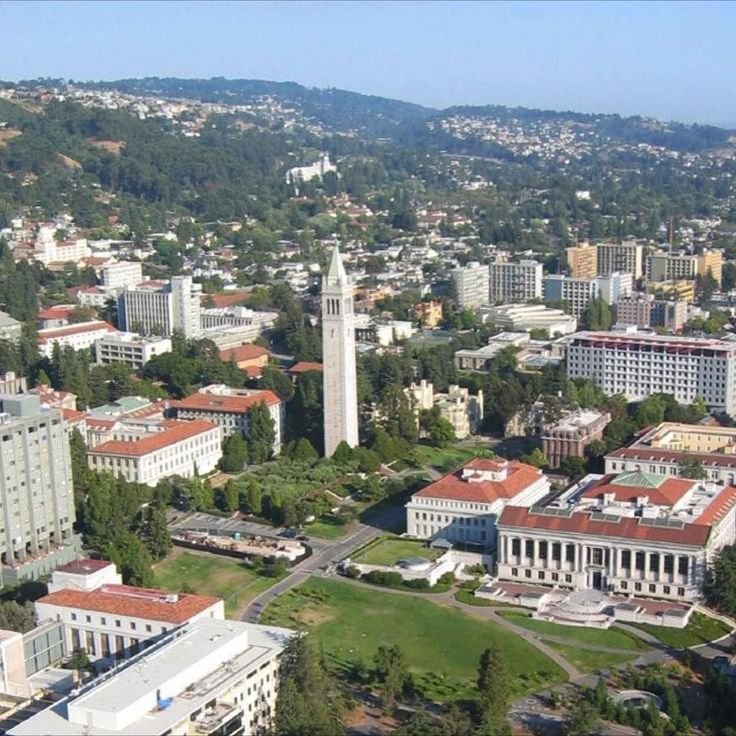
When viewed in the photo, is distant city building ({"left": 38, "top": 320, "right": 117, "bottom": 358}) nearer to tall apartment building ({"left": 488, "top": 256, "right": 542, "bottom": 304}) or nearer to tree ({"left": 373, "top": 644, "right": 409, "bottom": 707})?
tall apartment building ({"left": 488, "top": 256, "right": 542, "bottom": 304})

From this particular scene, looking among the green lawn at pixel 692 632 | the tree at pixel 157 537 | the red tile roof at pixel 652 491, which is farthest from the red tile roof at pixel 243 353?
the green lawn at pixel 692 632

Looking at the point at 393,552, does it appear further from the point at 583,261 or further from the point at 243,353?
the point at 583,261

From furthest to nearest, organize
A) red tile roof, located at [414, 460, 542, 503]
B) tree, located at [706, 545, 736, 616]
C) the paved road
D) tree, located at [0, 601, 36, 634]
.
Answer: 1. red tile roof, located at [414, 460, 542, 503]
2. the paved road
3. tree, located at [706, 545, 736, 616]
4. tree, located at [0, 601, 36, 634]

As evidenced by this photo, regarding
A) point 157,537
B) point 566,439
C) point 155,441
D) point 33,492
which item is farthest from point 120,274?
point 33,492

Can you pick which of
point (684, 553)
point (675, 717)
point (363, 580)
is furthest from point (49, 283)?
point (675, 717)

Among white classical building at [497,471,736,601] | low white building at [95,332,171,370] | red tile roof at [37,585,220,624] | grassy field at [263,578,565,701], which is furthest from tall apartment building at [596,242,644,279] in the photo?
red tile roof at [37,585,220,624]

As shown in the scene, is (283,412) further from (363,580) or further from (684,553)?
(684,553)

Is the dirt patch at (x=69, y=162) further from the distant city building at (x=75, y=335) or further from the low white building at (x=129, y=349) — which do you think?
the low white building at (x=129, y=349)
